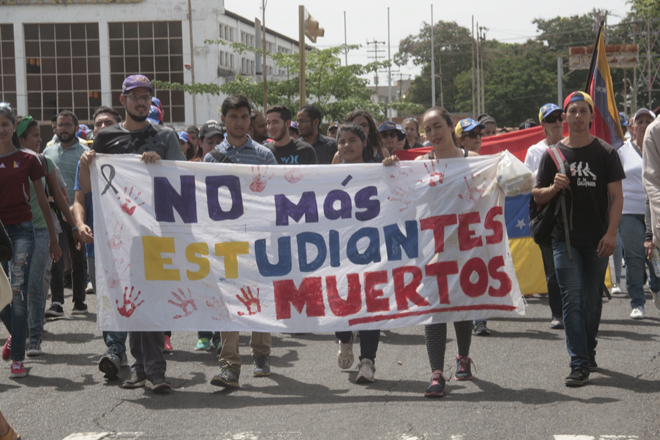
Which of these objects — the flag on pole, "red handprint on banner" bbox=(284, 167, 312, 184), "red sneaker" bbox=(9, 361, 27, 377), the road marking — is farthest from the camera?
the flag on pole

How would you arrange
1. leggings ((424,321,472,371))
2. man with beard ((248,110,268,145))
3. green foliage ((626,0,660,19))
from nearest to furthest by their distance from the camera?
leggings ((424,321,472,371)) < man with beard ((248,110,268,145)) < green foliage ((626,0,660,19))

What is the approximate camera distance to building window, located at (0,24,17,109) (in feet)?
175

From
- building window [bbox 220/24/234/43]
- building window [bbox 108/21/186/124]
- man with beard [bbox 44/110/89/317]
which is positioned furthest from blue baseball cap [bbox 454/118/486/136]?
building window [bbox 220/24/234/43]

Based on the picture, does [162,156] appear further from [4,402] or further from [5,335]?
[5,335]

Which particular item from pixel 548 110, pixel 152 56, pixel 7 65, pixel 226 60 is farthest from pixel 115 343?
pixel 226 60

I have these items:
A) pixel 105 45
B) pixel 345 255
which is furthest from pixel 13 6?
pixel 345 255

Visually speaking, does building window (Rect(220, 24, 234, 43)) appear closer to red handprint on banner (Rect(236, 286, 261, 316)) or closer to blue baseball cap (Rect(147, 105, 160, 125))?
blue baseball cap (Rect(147, 105, 160, 125))

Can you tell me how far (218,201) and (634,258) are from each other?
4.76m

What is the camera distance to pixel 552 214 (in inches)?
234

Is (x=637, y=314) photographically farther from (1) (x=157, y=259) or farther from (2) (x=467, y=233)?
(1) (x=157, y=259)

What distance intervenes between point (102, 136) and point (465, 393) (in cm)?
319

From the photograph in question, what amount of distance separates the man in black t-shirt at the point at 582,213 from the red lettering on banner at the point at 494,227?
1.14 ft

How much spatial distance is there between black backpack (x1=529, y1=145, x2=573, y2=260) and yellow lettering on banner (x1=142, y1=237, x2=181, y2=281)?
8.54 ft

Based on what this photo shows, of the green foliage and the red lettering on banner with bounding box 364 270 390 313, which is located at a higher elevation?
the green foliage
